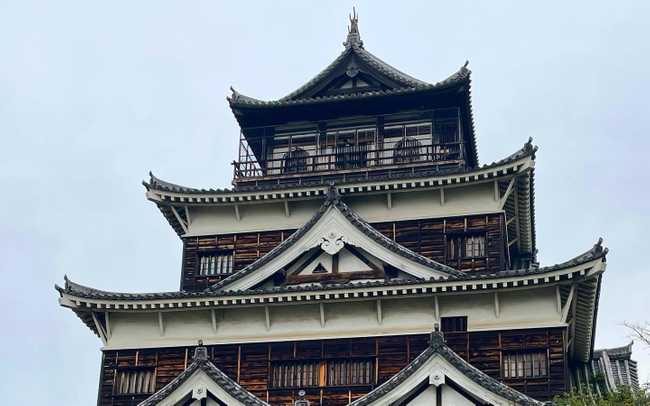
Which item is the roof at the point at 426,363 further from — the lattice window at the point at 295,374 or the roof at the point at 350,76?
the roof at the point at 350,76

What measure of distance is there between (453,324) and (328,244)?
506 centimetres

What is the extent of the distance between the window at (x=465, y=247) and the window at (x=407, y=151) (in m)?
3.89

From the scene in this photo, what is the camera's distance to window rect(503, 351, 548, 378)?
97.8 feet

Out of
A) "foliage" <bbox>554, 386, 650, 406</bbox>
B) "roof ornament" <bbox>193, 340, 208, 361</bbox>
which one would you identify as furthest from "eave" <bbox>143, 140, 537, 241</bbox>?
"foliage" <bbox>554, 386, 650, 406</bbox>

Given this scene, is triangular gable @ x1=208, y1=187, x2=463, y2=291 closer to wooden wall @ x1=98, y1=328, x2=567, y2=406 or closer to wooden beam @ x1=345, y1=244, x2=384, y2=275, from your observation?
wooden beam @ x1=345, y1=244, x2=384, y2=275

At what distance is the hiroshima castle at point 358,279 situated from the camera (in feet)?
97.9

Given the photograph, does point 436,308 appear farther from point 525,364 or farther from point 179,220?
point 179,220

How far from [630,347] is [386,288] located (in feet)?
42.3

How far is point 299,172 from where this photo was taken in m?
37.0

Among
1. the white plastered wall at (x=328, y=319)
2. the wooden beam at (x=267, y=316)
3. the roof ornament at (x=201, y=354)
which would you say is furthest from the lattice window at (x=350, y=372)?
the roof ornament at (x=201, y=354)

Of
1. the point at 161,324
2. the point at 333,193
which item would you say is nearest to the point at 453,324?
the point at 333,193

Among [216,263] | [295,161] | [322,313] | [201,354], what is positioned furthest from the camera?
[295,161]

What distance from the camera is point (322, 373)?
31.2 meters

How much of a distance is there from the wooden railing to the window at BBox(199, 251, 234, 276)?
311 cm
